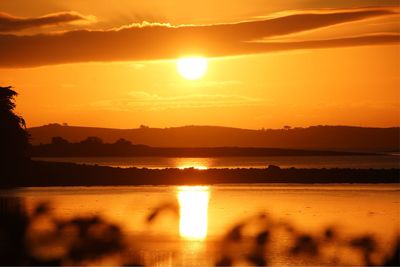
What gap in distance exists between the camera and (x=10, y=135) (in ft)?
222

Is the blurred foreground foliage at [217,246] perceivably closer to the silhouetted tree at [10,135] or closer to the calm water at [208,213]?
the calm water at [208,213]

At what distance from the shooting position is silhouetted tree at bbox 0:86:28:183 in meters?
67.2

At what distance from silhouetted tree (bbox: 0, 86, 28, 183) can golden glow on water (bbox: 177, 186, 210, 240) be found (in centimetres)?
1313

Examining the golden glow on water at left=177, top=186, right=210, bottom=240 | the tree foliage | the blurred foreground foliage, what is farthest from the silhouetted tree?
the blurred foreground foliage

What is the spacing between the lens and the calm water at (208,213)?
109ft

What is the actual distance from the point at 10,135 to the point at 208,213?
22849 millimetres

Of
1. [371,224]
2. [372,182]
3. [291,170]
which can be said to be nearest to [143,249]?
[371,224]

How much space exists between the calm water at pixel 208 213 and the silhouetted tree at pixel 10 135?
2.86 m

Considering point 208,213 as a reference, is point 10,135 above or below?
above

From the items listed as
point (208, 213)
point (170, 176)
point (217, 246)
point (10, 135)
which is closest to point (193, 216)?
point (208, 213)

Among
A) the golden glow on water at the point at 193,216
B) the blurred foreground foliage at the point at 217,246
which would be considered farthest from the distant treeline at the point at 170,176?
the blurred foreground foliage at the point at 217,246

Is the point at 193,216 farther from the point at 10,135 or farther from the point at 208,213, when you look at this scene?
the point at 10,135

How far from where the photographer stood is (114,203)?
5800cm

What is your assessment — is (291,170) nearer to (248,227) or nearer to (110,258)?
(248,227)
